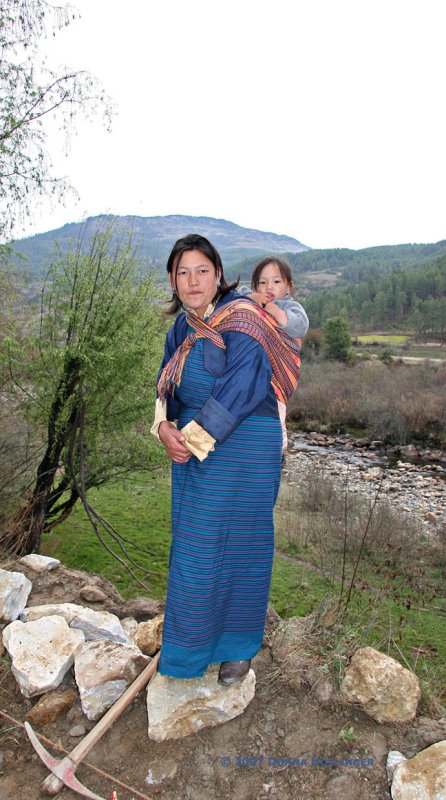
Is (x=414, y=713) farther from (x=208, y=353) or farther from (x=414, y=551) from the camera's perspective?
(x=414, y=551)

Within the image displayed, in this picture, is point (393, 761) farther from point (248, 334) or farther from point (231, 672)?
point (248, 334)

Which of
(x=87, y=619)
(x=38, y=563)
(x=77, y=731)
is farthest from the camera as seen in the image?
(x=38, y=563)

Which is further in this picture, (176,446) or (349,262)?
(349,262)

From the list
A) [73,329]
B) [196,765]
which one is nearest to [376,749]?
[196,765]

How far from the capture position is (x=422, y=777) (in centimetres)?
191

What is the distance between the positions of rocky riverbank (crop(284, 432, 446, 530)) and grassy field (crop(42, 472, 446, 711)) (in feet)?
4.85

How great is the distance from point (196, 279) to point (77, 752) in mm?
2084

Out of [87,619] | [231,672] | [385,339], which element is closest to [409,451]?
[87,619]

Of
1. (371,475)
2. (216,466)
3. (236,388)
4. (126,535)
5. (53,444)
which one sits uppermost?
(236,388)

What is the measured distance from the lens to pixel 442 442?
19.4 metres

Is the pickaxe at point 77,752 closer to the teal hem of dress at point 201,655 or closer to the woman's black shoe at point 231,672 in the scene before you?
the teal hem of dress at point 201,655

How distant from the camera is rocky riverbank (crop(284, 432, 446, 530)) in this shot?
12992 mm

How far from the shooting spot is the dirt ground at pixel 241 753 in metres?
1.99

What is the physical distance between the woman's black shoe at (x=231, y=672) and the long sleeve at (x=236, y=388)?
1.14 meters
